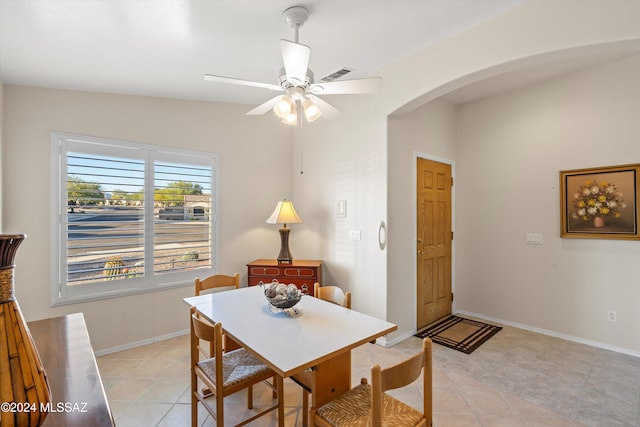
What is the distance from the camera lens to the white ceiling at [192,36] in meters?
1.89

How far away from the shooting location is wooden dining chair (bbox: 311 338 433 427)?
1150 millimetres

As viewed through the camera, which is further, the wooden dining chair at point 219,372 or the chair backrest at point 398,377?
the wooden dining chair at point 219,372

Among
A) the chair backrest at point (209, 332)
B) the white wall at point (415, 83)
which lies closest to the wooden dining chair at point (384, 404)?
the chair backrest at point (209, 332)

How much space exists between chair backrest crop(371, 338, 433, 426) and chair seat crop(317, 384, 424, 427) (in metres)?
0.09

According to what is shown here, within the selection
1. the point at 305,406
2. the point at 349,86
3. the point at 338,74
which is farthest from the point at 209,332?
the point at 338,74

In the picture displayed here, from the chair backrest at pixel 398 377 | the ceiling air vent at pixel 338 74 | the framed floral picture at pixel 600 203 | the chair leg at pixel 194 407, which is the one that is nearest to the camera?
the chair backrest at pixel 398 377

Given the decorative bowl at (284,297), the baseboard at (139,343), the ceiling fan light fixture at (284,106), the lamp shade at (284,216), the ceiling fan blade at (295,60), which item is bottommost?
the baseboard at (139,343)

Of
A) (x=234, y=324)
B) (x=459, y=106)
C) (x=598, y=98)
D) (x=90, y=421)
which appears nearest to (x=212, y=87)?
(x=234, y=324)

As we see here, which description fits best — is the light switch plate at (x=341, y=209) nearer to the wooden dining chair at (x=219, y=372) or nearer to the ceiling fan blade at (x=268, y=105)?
the ceiling fan blade at (x=268, y=105)

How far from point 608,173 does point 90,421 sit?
4445mm

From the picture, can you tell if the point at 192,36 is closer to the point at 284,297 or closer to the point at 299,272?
the point at 284,297

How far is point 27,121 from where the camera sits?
8.55ft

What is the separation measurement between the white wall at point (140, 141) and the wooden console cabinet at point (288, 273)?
360 millimetres

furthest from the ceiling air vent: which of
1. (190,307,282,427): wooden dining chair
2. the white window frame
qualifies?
(190,307,282,427): wooden dining chair
